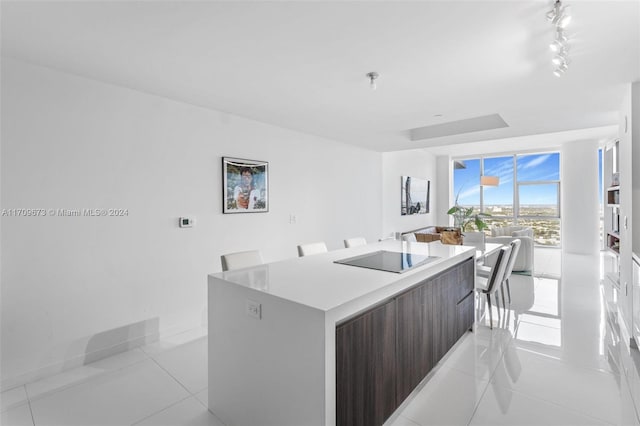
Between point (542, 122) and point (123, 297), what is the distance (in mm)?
4910

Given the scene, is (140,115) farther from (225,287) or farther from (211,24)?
(225,287)

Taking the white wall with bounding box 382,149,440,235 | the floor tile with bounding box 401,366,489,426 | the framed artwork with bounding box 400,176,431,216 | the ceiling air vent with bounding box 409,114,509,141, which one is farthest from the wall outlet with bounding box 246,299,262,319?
the framed artwork with bounding box 400,176,431,216

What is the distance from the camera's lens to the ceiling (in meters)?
1.67

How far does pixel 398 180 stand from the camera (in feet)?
22.6

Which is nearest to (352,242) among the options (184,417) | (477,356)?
(477,356)

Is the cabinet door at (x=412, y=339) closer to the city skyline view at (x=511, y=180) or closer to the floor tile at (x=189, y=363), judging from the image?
the floor tile at (x=189, y=363)

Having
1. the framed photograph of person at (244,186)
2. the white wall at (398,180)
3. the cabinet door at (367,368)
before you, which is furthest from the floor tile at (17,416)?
the white wall at (398,180)

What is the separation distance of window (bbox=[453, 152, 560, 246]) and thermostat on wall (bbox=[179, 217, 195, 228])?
8.24 metres

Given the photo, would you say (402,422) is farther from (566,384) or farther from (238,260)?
(238,260)

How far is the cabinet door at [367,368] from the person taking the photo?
139 cm

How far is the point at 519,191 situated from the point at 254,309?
9029mm

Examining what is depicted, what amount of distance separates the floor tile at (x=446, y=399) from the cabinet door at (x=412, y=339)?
114mm

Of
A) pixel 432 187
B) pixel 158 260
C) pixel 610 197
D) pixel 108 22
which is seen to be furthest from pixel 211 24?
pixel 432 187

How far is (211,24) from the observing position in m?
1.79
